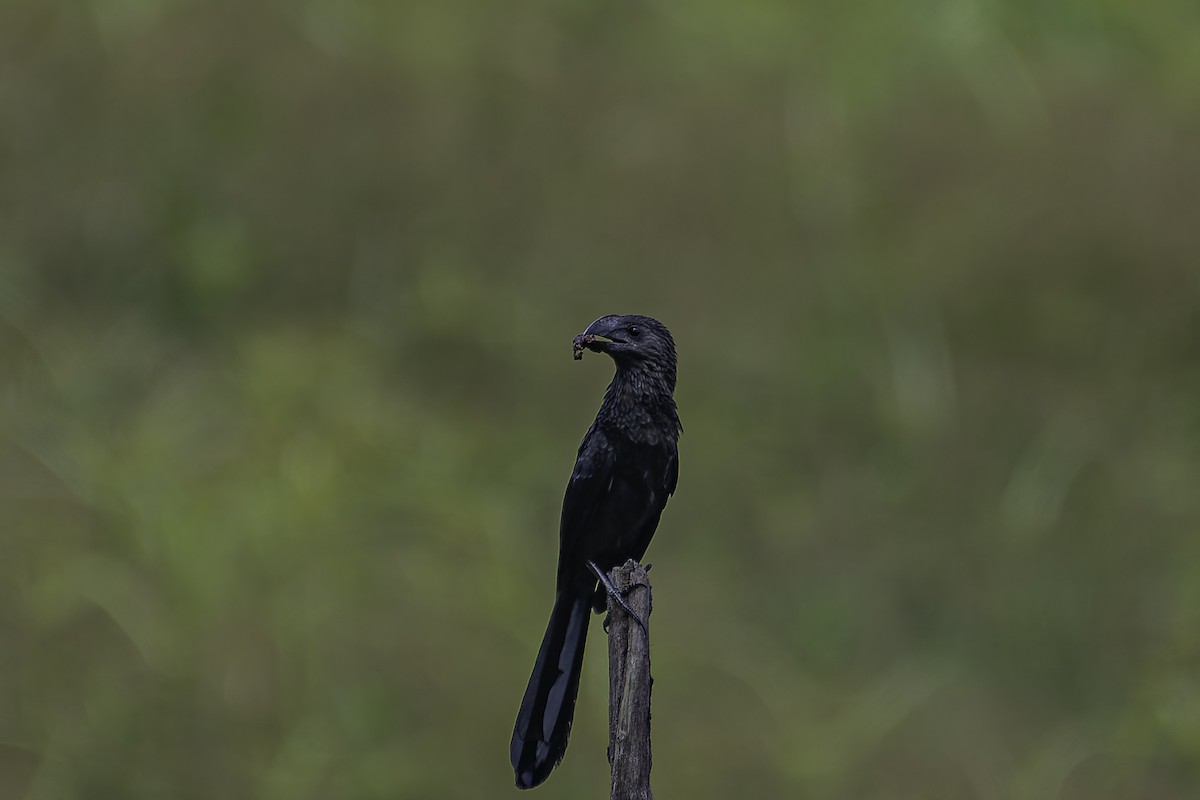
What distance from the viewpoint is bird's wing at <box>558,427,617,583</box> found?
548cm

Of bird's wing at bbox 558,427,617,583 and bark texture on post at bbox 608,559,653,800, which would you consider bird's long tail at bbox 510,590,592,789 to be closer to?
bird's wing at bbox 558,427,617,583

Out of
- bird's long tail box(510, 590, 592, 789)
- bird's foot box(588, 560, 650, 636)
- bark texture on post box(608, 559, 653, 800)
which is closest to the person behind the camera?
bark texture on post box(608, 559, 653, 800)

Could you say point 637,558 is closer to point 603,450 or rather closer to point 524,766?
point 603,450

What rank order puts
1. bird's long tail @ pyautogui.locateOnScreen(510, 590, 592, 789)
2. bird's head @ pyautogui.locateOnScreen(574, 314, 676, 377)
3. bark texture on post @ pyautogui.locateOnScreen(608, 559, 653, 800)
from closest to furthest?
bark texture on post @ pyautogui.locateOnScreen(608, 559, 653, 800), bird's long tail @ pyautogui.locateOnScreen(510, 590, 592, 789), bird's head @ pyautogui.locateOnScreen(574, 314, 676, 377)

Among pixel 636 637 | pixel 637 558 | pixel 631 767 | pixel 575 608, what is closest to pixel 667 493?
pixel 637 558

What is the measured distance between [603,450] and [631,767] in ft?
5.10

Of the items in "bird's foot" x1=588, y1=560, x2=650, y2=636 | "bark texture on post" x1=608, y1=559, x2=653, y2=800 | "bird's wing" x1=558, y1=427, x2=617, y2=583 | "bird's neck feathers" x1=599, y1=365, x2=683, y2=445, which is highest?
"bird's neck feathers" x1=599, y1=365, x2=683, y2=445

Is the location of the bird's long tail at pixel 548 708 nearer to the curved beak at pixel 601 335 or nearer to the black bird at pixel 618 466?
the black bird at pixel 618 466

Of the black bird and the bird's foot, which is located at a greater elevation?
the black bird

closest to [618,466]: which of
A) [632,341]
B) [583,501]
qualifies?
[583,501]

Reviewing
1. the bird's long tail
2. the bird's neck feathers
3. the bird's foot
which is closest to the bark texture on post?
the bird's foot

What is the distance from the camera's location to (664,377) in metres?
5.50

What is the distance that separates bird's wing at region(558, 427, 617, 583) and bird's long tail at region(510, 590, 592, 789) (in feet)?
1.06

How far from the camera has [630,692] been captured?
4555mm
